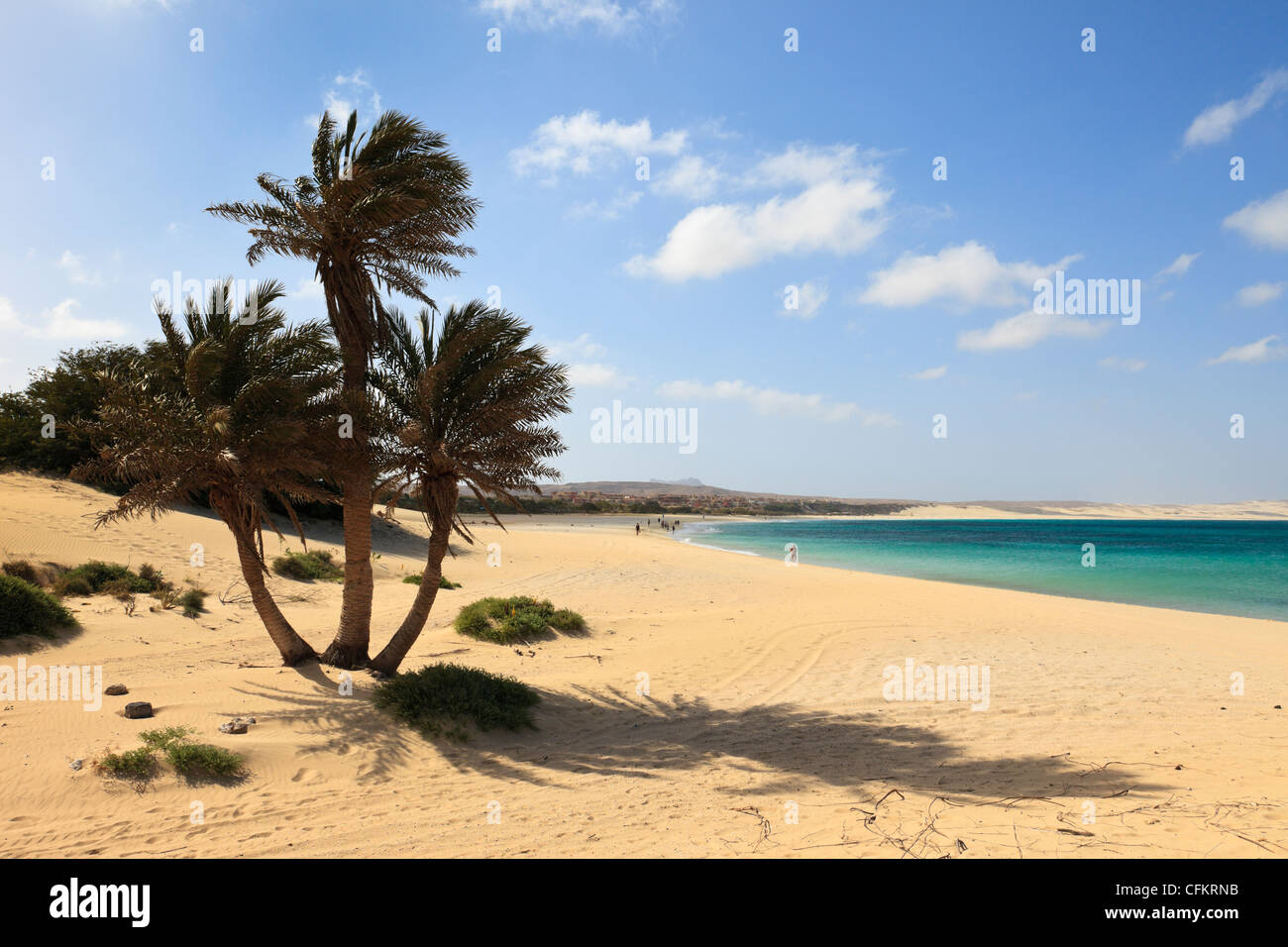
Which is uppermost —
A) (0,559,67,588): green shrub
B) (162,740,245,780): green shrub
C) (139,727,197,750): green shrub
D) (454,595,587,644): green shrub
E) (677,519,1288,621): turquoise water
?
(0,559,67,588): green shrub

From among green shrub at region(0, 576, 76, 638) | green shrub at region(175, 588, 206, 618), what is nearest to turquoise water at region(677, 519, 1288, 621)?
green shrub at region(175, 588, 206, 618)

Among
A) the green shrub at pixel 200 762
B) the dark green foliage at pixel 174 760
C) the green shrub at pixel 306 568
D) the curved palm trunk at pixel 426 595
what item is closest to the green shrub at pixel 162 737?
the dark green foliage at pixel 174 760

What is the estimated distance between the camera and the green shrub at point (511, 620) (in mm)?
14844

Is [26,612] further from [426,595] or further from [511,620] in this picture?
[511,620]

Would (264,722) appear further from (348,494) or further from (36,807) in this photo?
(348,494)

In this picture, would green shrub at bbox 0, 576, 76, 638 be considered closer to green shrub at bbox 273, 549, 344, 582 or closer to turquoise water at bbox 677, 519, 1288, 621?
green shrub at bbox 273, 549, 344, 582

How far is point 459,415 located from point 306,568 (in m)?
13.2

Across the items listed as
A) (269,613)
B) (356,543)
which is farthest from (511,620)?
(269,613)

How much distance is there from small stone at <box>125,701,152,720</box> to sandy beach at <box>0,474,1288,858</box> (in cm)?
12

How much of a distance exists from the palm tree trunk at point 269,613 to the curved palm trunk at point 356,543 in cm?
45

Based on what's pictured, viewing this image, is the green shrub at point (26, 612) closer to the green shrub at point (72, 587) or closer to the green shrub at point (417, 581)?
the green shrub at point (72, 587)

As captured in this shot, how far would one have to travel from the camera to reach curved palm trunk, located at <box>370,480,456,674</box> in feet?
34.1

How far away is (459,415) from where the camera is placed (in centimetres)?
1009

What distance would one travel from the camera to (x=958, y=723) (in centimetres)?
1006
